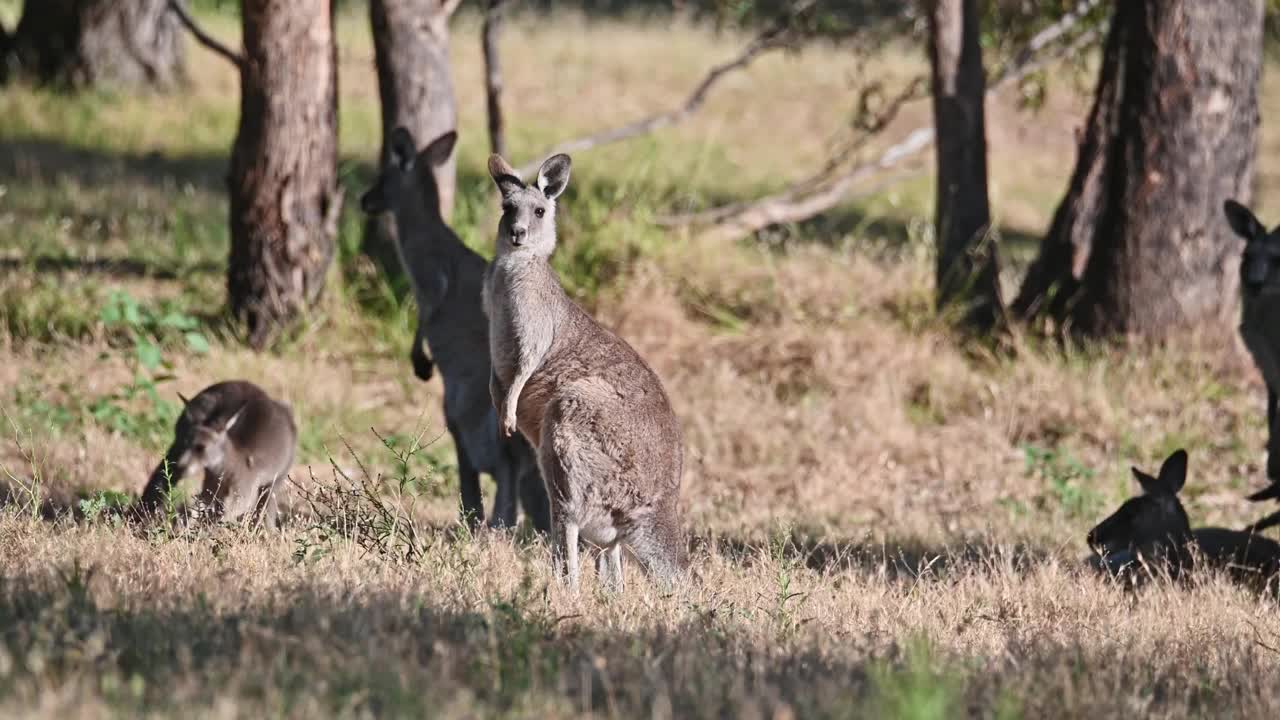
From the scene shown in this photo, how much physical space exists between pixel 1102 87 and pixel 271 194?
5.27 meters

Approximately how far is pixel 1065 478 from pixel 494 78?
5.17m

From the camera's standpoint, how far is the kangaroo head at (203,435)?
712cm

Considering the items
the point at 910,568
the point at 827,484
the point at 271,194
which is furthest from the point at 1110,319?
the point at 271,194

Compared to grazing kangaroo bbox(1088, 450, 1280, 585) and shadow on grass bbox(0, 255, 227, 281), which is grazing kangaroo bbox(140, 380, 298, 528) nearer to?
grazing kangaroo bbox(1088, 450, 1280, 585)

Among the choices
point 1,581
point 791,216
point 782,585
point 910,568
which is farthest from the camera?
point 791,216

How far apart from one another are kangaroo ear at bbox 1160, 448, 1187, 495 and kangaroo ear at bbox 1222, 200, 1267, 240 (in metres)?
1.28

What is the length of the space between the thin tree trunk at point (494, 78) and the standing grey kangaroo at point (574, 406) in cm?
518

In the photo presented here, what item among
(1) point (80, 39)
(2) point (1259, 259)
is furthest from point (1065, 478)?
(1) point (80, 39)

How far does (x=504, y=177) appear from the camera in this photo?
6.60m

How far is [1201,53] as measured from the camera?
10109 millimetres

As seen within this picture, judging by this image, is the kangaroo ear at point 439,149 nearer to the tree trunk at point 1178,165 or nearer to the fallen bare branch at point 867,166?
the fallen bare branch at point 867,166

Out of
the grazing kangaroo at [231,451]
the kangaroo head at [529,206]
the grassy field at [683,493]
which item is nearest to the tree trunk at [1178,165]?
the grassy field at [683,493]

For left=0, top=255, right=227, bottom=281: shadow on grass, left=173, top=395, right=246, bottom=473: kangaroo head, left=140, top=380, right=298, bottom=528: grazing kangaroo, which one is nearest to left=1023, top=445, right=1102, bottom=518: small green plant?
left=140, top=380, right=298, bottom=528: grazing kangaroo

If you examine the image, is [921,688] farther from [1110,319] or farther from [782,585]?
[1110,319]
